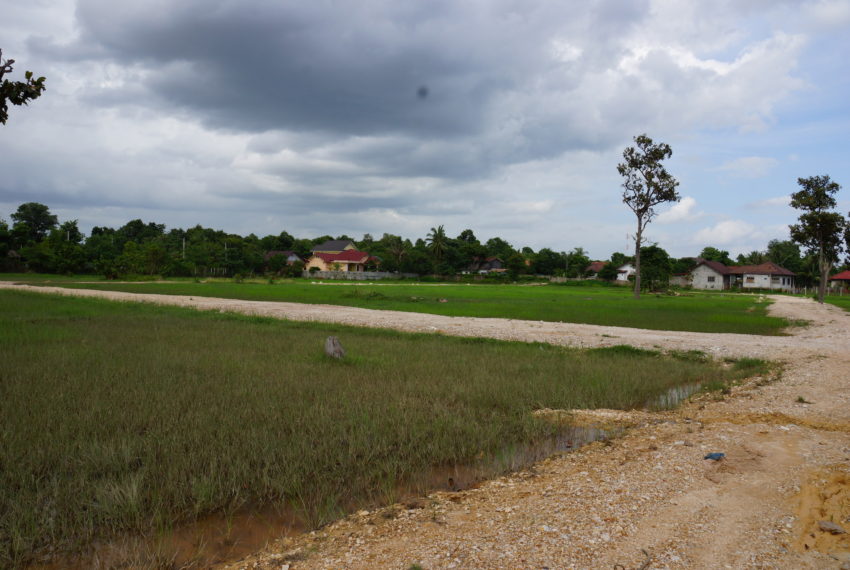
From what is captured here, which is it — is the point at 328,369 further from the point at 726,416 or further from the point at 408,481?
the point at 726,416

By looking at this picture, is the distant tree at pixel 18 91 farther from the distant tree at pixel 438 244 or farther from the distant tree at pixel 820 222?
the distant tree at pixel 438 244

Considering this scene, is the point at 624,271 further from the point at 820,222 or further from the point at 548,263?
the point at 820,222

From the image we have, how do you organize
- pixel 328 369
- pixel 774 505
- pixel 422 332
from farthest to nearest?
pixel 422 332 → pixel 328 369 → pixel 774 505

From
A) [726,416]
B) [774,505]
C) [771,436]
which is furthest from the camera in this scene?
[726,416]

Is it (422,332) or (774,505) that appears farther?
(422,332)

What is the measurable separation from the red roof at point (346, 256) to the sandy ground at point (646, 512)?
92.1 m

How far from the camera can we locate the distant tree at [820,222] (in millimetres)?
40906

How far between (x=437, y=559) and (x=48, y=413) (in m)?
5.84

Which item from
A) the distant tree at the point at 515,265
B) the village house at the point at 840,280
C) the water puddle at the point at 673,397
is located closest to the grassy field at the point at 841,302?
the village house at the point at 840,280

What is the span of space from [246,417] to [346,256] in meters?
93.7

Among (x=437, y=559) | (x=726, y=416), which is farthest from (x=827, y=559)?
(x=726, y=416)

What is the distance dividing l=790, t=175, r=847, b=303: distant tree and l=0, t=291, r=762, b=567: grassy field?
37.6 m

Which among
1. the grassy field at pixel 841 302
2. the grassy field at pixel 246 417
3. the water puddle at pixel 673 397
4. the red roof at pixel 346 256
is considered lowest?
the water puddle at pixel 673 397

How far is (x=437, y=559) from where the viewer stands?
11.9 feet
